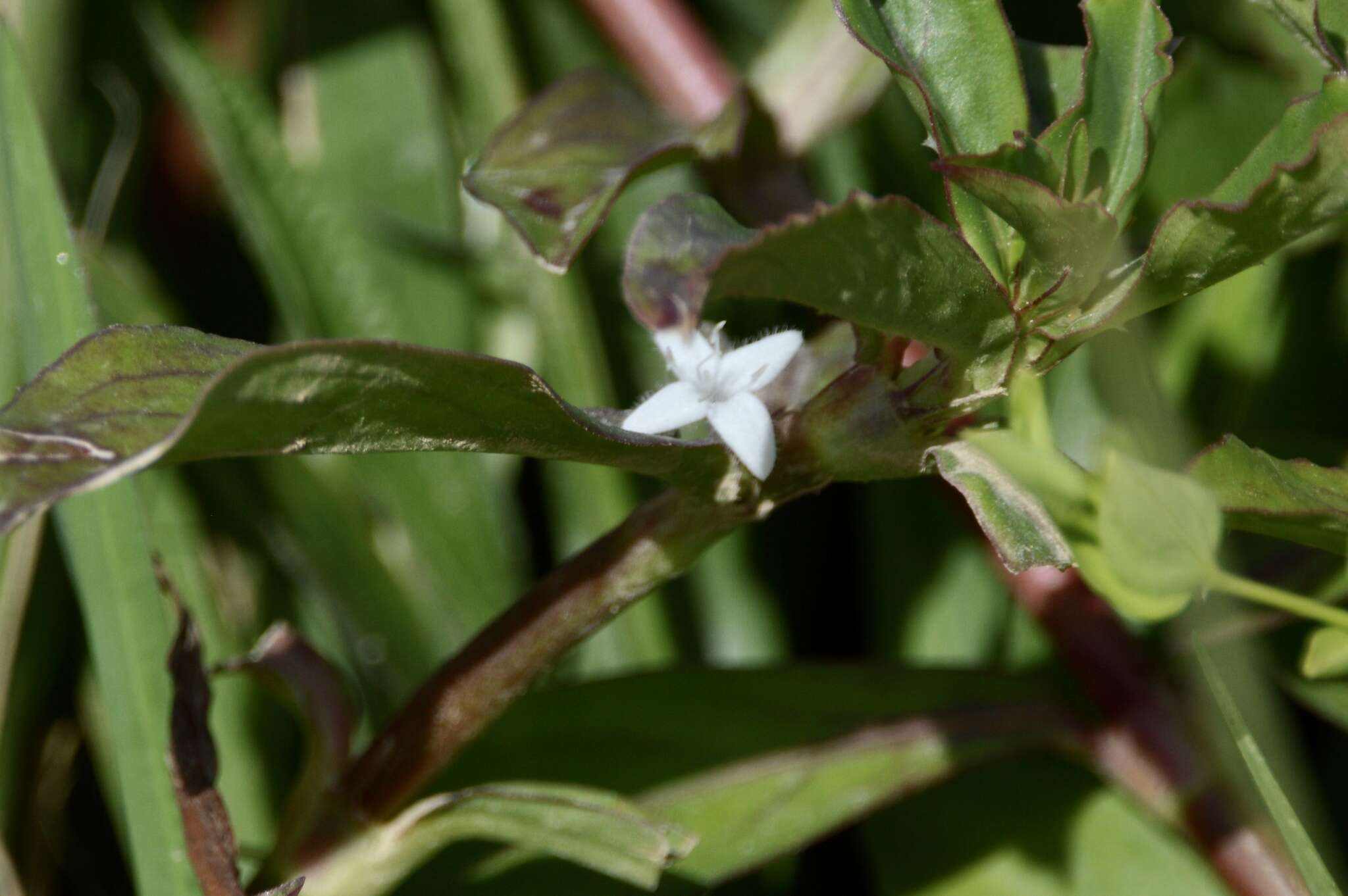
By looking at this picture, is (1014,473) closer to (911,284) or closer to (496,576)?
(911,284)

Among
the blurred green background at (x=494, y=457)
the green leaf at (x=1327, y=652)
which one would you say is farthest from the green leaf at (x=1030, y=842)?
the green leaf at (x=1327, y=652)

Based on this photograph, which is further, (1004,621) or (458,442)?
(1004,621)

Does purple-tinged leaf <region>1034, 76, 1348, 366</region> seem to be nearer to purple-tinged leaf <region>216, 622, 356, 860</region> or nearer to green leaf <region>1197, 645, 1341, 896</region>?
green leaf <region>1197, 645, 1341, 896</region>

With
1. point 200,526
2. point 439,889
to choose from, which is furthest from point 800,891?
point 200,526

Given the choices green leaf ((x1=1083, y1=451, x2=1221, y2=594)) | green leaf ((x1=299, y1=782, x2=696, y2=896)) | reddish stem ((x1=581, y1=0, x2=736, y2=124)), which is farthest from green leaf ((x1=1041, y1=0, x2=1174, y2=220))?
reddish stem ((x1=581, y1=0, x2=736, y2=124))

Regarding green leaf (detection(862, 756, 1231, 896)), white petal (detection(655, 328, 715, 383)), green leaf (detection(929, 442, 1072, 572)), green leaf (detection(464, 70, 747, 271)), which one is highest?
green leaf (detection(464, 70, 747, 271))

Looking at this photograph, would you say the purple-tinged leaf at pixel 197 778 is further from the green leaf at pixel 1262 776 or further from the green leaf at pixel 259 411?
the green leaf at pixel 1262 776
